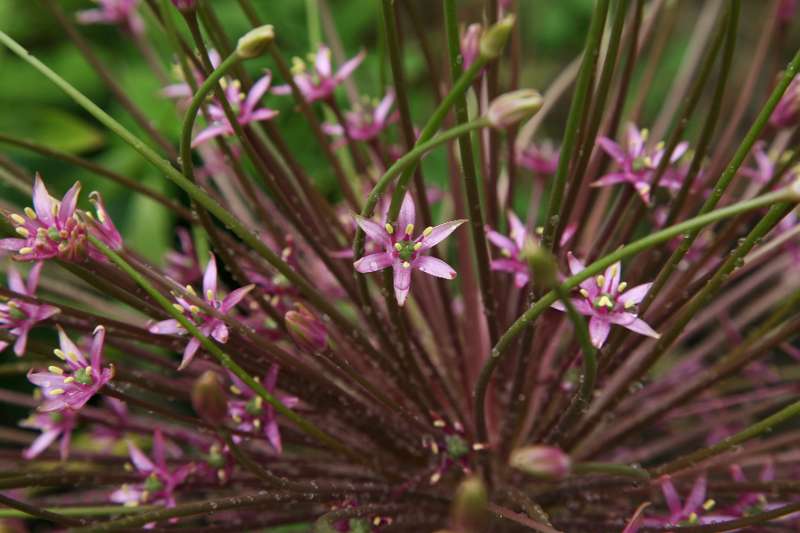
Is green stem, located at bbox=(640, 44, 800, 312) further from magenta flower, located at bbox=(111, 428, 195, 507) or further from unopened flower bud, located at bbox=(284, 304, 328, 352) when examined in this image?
magenta flower, located at bbox=(111, 428, 195, 507)

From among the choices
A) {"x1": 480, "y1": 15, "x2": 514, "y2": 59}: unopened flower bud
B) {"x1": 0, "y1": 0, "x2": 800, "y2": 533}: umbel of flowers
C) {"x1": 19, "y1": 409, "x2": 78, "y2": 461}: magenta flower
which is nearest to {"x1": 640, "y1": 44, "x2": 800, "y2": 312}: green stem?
{"x1": 0, "y1": 0, "x2": 800, "y2": 533}: umbel of flowers

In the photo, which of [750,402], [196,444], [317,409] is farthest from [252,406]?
[750,402]

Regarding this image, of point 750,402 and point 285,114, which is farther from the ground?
Answer: point 285,114

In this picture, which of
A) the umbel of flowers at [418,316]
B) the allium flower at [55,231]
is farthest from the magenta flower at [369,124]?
the allium flower at [55,231]

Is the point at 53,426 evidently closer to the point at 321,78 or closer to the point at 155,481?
the point at 155,481

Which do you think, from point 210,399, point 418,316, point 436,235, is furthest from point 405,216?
point 418,316

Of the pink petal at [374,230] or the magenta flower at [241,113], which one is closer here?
the pink petal at [374,230]

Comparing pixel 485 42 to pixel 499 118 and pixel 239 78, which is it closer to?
pixel 499 118

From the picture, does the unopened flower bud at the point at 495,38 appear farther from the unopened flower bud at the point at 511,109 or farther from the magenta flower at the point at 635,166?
the magenta flower at the point at 635,166
